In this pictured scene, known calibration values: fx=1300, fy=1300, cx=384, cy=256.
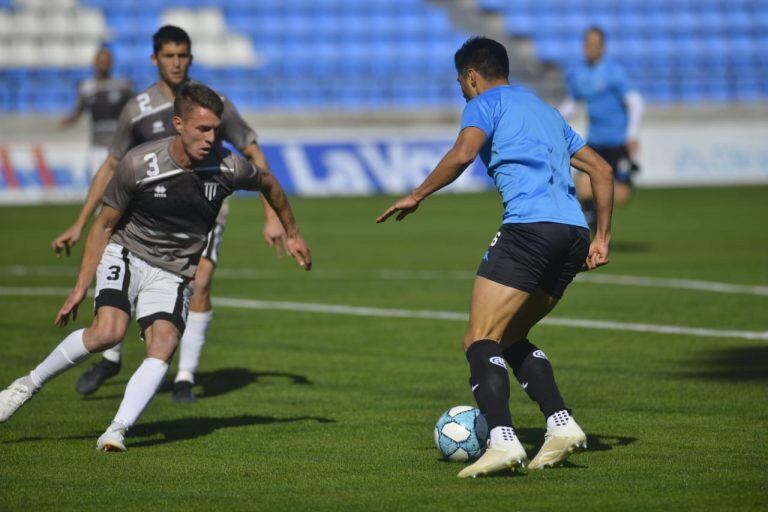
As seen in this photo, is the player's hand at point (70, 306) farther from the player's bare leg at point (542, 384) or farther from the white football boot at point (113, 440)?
the player's bare leg at point (542, 384)

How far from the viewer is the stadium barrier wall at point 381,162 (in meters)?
25.3

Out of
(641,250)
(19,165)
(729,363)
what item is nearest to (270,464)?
(729,363)

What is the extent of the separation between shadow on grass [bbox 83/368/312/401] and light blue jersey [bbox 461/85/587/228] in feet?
9.93

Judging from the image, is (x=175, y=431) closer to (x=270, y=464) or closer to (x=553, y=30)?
(x=270, y=464)

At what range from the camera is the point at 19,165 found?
25312mm

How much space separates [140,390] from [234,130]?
238cm

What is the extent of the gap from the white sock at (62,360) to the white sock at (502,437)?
231cm

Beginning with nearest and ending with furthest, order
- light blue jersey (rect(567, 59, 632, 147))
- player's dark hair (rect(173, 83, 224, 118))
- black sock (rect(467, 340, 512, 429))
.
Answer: black sock (rect(467, 340, 512, 429)), player's dark hair (rect(173, 83, 224, 118)), light blue jersey (rect(567, 59, 632, 147))

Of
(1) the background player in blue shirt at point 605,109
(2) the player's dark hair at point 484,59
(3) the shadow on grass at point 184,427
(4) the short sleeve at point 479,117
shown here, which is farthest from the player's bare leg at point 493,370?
(1) the background player in blue shirt at point 605,109

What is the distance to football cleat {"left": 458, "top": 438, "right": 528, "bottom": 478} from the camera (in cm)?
582

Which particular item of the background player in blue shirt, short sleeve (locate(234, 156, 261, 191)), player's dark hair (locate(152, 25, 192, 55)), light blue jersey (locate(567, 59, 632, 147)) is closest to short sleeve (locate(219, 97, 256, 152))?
player's dark hair (locate(152, 25, 192, 55))

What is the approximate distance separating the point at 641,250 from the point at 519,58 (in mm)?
15838

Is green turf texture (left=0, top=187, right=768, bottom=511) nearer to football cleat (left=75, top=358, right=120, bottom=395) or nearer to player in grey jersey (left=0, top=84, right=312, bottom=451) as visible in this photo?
football cleat (left=75, top=358, right=120, bottom=395)

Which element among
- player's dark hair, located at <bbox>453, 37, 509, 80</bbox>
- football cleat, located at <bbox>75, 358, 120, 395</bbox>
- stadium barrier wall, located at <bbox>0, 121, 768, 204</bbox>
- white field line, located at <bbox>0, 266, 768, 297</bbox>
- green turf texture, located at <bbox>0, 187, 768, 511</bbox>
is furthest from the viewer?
stadium barrier wall, located at <bbox>0, 121, 768, 204</bbox>
